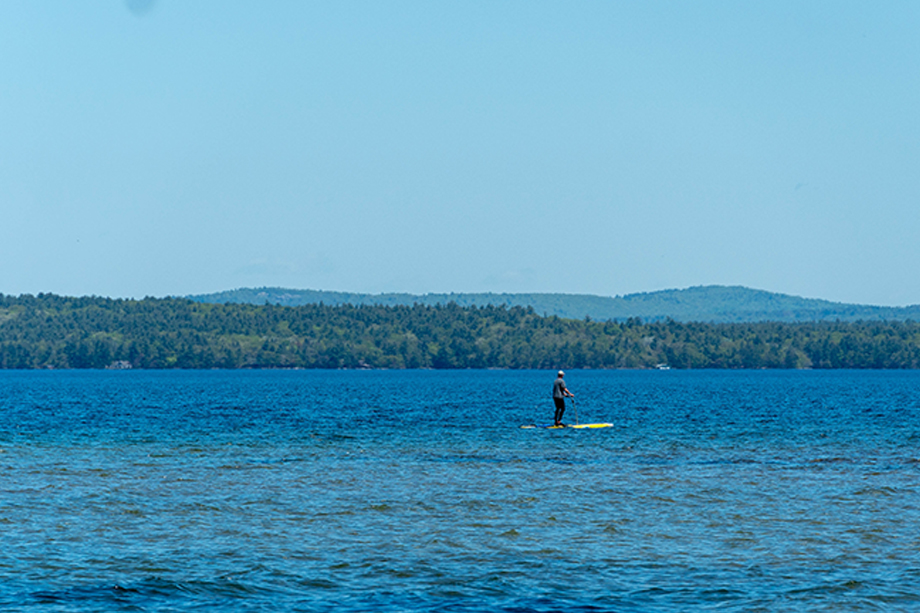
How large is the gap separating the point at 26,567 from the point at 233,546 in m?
4.90

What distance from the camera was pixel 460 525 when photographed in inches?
1171

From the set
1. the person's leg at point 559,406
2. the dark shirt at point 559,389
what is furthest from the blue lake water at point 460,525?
the dark shirt at point 559,389

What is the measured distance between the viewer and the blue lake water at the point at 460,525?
21797mm

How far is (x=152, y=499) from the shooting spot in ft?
114

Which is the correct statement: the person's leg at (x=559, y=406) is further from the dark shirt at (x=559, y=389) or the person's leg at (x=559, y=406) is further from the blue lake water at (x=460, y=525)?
the blue lake water at (x=460, y=525)

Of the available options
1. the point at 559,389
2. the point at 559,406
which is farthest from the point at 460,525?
the point at 559,406

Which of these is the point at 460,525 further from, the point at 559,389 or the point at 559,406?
the point at 559,406

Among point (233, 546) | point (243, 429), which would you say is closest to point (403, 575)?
point (233, 546)

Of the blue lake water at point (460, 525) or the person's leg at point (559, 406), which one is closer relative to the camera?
the blue lake water at point (460, 525)

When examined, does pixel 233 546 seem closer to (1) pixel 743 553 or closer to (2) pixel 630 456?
(1) pixel 743 553

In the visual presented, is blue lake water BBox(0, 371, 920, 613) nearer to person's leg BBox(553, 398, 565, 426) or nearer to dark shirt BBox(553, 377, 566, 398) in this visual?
person's leg BBox(553, 398, 565, 426)

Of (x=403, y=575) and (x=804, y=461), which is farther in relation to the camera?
(x=804, y=461)

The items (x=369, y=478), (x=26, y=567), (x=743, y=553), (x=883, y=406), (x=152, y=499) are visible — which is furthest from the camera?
(x=883, y=406)

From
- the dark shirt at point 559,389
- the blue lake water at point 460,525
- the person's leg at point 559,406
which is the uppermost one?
the dark shirt at point 559,389
